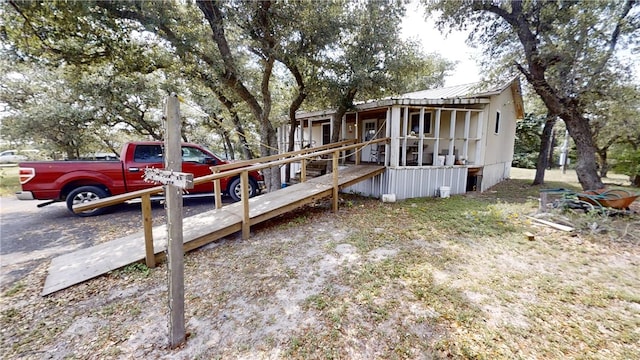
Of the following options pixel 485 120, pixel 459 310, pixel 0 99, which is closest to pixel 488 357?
pixel 459 310

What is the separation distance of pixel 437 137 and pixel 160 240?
23.8 feet

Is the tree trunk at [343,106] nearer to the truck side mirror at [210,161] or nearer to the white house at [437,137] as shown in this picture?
the white house at [437,137]

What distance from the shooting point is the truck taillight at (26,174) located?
5.35m

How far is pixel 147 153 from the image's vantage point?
6.54 m

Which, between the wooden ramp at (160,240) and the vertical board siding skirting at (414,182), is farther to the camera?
the vertical board siding skirting at (414,182)

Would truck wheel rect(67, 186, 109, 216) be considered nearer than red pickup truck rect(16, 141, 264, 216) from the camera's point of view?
No

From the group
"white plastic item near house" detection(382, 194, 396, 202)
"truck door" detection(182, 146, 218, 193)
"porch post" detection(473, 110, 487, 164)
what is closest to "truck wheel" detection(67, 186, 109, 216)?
"truck door" detection(182, 146, 218, 193)

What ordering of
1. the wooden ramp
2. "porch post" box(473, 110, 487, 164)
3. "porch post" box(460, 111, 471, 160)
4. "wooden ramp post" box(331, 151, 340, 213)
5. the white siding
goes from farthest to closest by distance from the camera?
1. the white siding
2. "porch post" box(473, 110, 487, 164)
3. "porch post" box(460, 111, 471, 160)
4. "wooden ramp post" box(331, 151, 340, 213)
5. the wooden ramp

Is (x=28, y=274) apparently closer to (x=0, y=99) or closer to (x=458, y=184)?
(x=458, y=184)

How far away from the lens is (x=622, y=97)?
716 centimetres

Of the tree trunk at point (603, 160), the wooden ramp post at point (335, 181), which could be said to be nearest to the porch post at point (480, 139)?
the wooden ramp post at point (335, 181)

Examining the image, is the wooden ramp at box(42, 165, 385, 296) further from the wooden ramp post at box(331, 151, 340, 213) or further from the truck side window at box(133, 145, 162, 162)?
the truck side window at box(133, 145, 162, 162)

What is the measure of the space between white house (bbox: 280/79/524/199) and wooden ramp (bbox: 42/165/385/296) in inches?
99.3

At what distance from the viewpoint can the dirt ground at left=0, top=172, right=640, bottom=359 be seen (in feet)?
7.08
